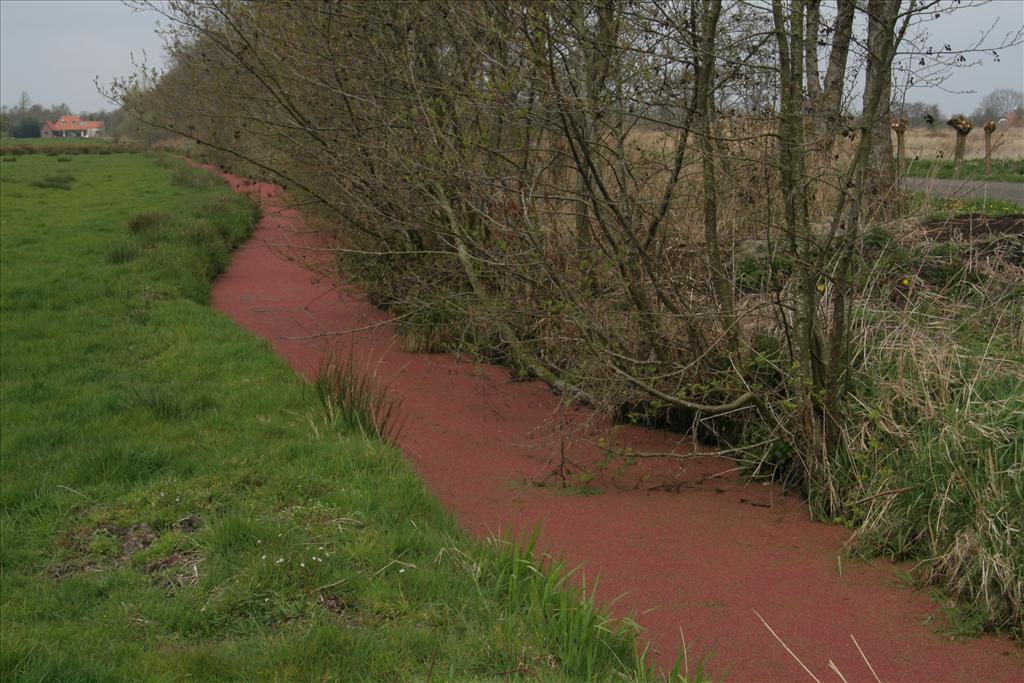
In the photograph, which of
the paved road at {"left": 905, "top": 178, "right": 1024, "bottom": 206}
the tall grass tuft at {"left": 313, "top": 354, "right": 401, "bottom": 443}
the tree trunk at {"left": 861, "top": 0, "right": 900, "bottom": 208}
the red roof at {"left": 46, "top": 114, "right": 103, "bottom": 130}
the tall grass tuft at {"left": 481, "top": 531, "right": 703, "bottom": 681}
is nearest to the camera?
the tall grass tuft at {"left": 481, "top": 531, "right": 703, "bottom": 681}

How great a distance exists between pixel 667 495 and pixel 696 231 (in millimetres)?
2040

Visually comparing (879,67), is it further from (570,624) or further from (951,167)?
(951,167)

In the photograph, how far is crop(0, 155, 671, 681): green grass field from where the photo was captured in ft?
11.9

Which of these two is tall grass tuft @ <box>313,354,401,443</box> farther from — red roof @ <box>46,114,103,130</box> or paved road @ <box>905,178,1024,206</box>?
red roof @ <box>46,114,103,130</box>

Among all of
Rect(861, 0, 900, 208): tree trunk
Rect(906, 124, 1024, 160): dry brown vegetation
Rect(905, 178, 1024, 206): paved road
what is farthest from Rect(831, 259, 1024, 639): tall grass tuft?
Rect(906, 124, 1024, 160): dry brown vegetation

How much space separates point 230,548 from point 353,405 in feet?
7.17

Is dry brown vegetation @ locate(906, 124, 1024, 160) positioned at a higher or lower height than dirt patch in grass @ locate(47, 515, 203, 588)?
higher

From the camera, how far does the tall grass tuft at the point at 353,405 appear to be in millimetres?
6523

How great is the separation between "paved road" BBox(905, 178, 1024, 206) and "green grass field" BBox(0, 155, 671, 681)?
3.66m

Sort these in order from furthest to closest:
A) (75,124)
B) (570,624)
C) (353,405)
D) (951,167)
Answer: (75,124) → (951,167) → (353,405) → (570,624)

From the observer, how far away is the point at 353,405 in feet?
21.9

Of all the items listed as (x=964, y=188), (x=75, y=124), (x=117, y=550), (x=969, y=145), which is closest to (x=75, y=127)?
(x=75, y=124)

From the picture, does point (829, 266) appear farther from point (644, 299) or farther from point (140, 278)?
point (140, 278)

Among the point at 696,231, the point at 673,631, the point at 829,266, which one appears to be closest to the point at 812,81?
the point at 696,231
